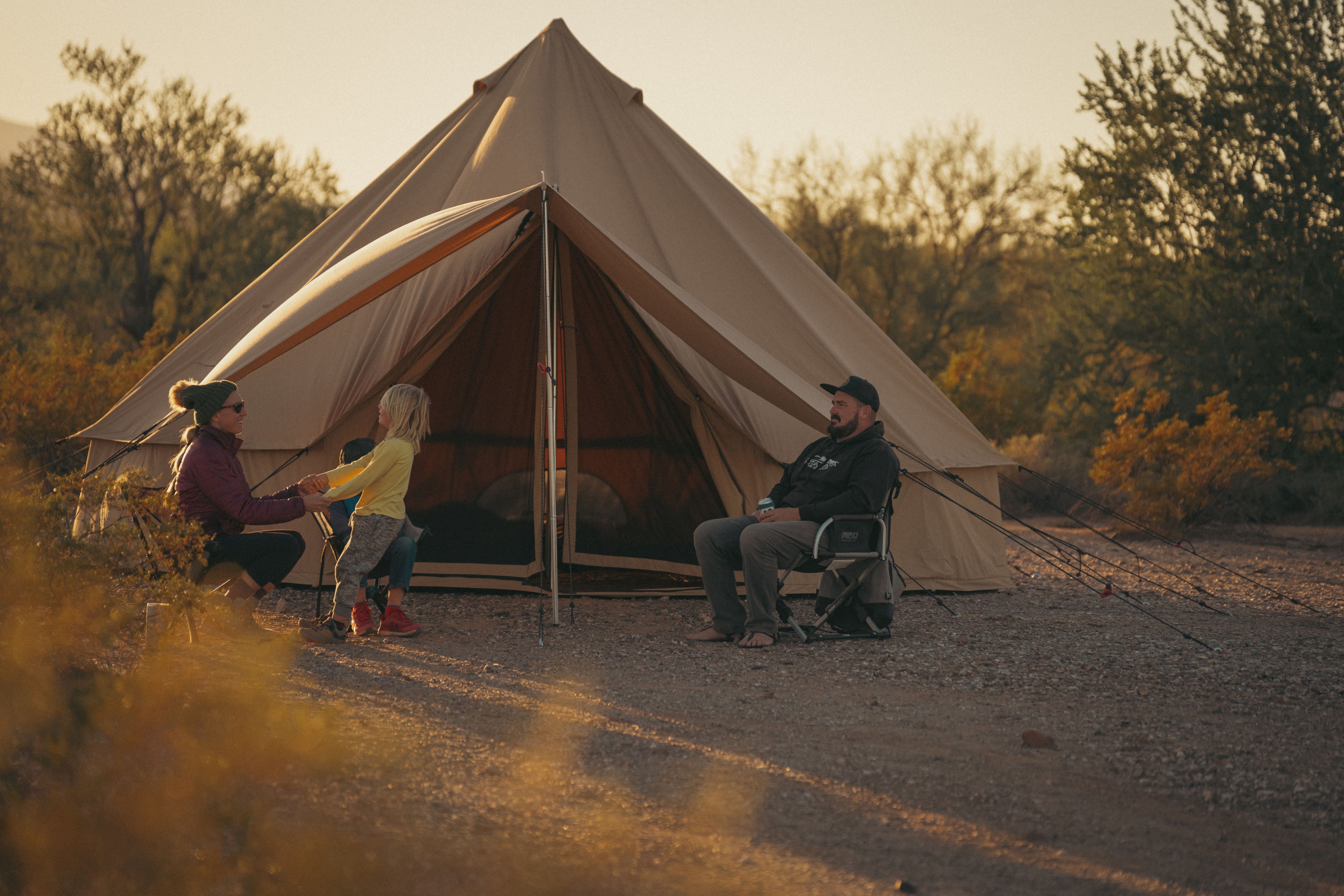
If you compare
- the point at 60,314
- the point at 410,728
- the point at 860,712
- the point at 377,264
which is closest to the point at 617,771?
the point at 410,728

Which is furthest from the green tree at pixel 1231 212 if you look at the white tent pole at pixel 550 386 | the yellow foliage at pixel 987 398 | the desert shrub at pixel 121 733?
the desert shrub at pixel 121 733

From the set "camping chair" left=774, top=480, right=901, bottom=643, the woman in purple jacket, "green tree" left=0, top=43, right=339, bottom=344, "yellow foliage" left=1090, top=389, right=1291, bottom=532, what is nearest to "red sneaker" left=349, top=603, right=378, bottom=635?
the woman in purple jacket

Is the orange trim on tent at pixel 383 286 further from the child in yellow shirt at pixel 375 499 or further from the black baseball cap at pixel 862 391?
the black baseball cap at pixel 862 391

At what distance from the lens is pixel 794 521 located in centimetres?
459

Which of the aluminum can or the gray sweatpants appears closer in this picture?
the aluminum can

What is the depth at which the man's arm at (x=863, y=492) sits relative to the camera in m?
4.51

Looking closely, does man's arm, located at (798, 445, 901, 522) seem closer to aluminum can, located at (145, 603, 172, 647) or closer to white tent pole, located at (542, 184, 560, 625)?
white tent pole, located at (542, 184, 560, 625)

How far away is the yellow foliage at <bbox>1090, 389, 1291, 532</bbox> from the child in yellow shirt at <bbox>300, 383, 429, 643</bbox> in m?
6.58

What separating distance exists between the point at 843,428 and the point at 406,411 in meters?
1.86

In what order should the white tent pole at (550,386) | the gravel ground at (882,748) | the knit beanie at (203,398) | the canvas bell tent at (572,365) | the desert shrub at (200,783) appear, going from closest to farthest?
1. the desert shrub at (200,783)
2. the gravel ground at (882,748)
3. the knit beanie at (203,398)
4. the white tent pole at (550,386)
5. the canvas bell tent at (572,365)

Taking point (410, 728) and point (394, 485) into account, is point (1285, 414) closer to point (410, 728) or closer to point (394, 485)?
point (394, 485)

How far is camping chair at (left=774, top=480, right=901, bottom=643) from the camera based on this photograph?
451 centimetres

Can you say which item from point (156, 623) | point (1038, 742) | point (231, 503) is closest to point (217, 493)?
point (231, 503)

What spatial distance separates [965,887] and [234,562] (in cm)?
324
